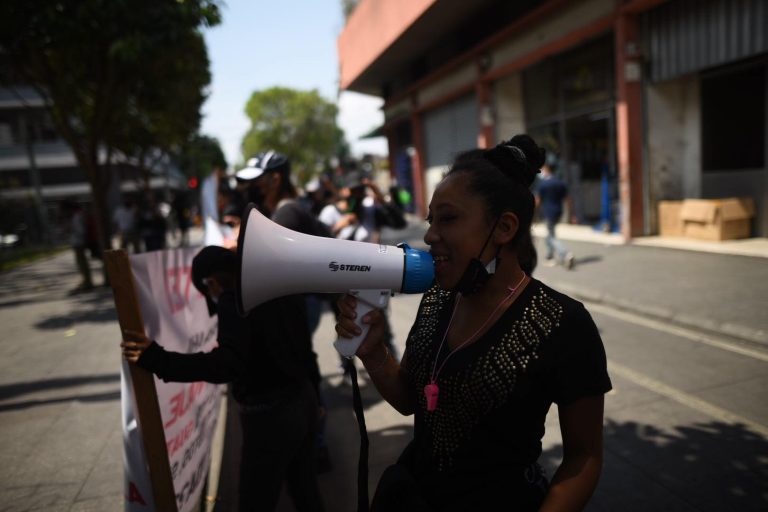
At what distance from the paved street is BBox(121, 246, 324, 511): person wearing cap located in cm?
93

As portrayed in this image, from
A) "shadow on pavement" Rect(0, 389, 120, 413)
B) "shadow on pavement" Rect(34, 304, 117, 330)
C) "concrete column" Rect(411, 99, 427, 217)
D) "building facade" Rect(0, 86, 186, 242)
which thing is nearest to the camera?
"shadow on pavement" Rect(0, 389, 120, 413)

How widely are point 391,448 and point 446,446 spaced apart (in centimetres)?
215

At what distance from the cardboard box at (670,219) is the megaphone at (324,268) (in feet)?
31.3

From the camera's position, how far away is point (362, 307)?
1463mm

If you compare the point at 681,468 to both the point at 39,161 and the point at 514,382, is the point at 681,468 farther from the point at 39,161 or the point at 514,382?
the point at 39,161

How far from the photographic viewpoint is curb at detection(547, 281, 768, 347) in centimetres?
463

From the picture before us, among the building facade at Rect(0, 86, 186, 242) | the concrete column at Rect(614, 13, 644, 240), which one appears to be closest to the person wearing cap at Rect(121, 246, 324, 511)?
the concrete column at Rect(614, 13, 644, 240)

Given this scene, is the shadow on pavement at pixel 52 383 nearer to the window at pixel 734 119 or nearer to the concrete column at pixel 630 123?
the concrete column at pixel 630 123

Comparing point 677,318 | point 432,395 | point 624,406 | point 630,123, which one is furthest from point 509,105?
point 432,395

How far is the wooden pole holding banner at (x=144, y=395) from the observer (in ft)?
6.02

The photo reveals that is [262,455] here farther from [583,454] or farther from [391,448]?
[391,448]

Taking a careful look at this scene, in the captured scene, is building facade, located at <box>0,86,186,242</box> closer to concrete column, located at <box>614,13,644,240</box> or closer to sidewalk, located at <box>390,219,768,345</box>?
concrete column, located at <box>614,13,644,240</box>

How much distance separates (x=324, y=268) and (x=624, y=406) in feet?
10.1

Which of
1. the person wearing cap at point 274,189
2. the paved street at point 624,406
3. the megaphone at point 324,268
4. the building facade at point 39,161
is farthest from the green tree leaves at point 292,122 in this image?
the megaphone at point 324,268
